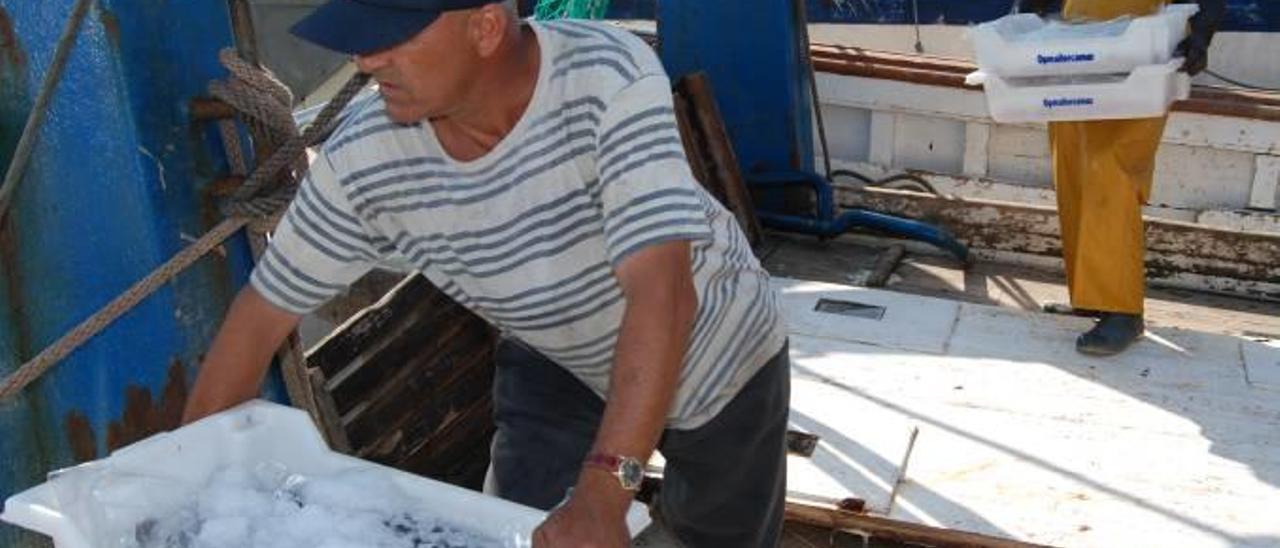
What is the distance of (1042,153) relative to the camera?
18.7 feet

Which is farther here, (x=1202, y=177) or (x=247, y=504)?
(x=1202, y=177)

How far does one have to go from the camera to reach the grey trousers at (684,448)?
8.07 ft

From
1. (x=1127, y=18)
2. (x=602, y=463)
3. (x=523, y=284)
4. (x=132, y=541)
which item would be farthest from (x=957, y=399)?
(x=132, y=541)

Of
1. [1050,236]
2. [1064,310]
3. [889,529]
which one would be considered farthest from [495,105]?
[1050,236]

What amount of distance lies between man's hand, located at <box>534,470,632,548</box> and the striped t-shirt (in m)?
0.31

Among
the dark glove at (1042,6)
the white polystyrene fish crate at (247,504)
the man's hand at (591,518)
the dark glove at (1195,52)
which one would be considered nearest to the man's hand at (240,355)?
the white polystyrene fish crate at (247,504)

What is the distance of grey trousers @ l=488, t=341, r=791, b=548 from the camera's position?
8.07 feet

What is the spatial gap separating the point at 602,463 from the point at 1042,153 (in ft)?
14.5

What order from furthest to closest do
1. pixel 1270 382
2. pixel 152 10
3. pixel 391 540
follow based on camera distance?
pixel 1270 382 → pixel 152 10 → pixel 391 540

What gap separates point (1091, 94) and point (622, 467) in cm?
280

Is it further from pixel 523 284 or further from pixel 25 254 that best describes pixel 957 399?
pixel 25 254

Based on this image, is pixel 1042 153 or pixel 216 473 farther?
pixel 1042 153

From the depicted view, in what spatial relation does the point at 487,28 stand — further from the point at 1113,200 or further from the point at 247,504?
the point at 1113,200

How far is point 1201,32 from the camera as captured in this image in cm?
401
